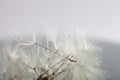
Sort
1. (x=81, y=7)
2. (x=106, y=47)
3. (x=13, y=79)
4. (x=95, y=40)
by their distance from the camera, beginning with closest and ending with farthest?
(x=13, y=79) < (x=95, y=40) < (x=106, y=47) < (x=81, y=7)

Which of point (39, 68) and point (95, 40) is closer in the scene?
point (39, 68)

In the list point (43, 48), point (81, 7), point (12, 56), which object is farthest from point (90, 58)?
point (81, 7)

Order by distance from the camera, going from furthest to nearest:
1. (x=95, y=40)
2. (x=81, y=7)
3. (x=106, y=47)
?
(x=81, y=7) < (x=106, y=47) < (x=95, y=40)

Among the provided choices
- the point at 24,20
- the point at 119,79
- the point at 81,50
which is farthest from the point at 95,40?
the point at 24,20

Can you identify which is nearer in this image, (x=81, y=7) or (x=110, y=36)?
(x=110, y=36)

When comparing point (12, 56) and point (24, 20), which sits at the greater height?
point (24, 20)

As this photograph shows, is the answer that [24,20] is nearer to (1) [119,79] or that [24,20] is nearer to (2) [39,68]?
(2) [39,68]

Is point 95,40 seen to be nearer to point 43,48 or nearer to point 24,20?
point 43,48

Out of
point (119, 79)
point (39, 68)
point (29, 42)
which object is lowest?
point (119, 79)

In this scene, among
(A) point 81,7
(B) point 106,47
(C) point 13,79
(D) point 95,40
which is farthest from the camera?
(A) point 81,7
